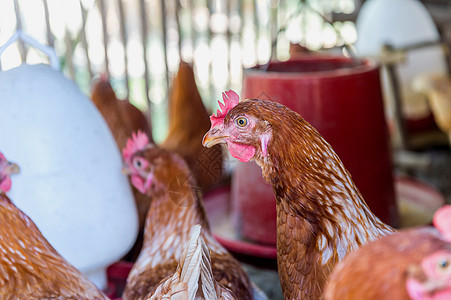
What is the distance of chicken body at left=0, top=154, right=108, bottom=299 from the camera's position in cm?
55

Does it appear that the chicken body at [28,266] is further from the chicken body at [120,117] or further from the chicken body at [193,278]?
the chicken body at [120,117]

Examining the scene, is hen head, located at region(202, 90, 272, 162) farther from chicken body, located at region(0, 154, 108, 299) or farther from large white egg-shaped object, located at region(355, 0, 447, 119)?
large white egg-shaped object, located at region(355, 0, 447, 119)

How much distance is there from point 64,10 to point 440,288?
57.3 inches

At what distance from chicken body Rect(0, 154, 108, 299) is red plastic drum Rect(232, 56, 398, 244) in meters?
0.40

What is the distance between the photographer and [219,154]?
740 mm

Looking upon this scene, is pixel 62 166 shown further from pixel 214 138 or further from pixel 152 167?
pixel 214 138

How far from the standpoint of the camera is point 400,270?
343mm

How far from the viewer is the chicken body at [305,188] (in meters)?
0.51

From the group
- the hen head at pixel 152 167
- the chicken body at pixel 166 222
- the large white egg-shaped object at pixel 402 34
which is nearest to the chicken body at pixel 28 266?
the chicken body at pixel 166 222

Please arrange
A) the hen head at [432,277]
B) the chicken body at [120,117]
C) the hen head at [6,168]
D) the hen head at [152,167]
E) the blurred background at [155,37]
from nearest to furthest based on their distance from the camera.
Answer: the hen head at [432,277] < the hen head at [6,168] < the hen head at [152,167] < the chicken body at [120,117] < the blurred background at [155,37]

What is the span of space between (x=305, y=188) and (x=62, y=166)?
1.20 ft

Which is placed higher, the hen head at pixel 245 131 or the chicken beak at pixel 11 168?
the hen head at pixel 245 131

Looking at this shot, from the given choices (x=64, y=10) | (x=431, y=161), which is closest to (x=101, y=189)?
(x=64, y=10)

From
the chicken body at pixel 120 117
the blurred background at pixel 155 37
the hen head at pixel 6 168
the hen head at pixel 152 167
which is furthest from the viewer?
the blurred background at pixel 155 37
